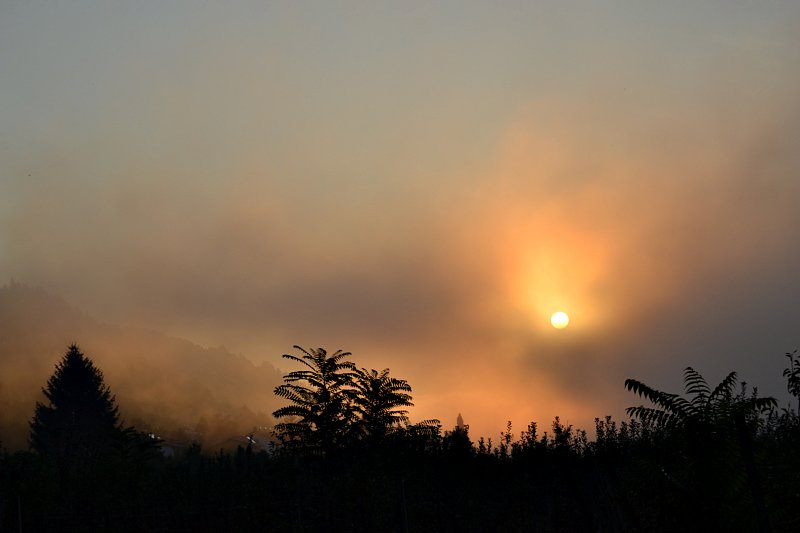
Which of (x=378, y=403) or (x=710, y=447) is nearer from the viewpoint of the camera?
(x=710, y=447)

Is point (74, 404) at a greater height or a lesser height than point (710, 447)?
greater

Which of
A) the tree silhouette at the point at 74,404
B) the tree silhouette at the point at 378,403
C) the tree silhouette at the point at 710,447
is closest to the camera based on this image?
the tree silhouette at the point at 710,447

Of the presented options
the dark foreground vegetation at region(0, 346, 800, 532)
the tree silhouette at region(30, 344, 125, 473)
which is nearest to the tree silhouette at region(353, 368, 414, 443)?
the dark foreground vegetation at region(0, 346, 800, 532)

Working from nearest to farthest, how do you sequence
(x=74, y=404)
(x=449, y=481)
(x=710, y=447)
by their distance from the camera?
(x=710, y=447) → (x=449, y=481) → (x=74, y=404)

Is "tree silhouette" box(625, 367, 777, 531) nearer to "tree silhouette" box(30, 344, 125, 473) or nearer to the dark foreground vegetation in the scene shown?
the dark foreground vegetation

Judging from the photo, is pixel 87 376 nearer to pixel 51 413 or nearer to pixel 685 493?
pixel 51 413

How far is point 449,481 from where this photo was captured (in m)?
21.4

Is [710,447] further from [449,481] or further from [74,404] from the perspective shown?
[74,404]

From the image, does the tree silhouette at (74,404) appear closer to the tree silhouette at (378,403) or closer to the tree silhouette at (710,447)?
the tree silhouette at (378,403)

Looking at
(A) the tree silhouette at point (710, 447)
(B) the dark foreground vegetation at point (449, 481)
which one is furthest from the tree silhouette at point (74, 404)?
(A) the tree silhouette at point (710, 447)

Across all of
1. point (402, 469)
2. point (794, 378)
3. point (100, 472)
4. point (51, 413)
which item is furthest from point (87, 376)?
point (794, 378)

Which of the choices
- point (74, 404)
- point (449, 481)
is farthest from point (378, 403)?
point (74, 404)

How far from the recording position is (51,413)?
4358 inches

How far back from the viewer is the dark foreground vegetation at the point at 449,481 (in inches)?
513
